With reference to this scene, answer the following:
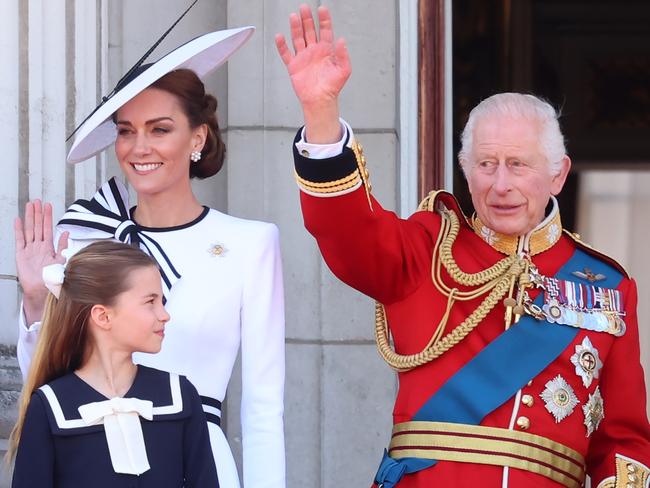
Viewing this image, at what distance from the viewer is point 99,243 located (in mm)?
3623

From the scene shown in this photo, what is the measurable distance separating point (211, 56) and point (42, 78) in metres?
1.14

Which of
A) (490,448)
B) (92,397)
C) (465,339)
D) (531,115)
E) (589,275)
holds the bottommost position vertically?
(490,448)

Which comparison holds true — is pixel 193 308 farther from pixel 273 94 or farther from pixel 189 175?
pixel 273 94

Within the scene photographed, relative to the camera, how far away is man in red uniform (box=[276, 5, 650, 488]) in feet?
12.0

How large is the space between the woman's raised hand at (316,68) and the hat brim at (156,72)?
1.53 feet

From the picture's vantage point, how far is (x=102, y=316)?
11.7 feet

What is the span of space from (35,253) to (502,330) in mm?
1020

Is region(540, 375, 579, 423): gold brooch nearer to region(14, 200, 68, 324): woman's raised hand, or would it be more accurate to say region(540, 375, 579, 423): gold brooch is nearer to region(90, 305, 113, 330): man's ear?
region(90, 305, 113, 330): man's ear

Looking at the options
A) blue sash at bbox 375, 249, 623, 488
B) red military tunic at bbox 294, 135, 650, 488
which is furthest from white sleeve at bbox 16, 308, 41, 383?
blue sash at bbox 375, 249, 623, 488

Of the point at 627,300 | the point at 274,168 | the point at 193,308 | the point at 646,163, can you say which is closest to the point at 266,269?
the point at 193,308

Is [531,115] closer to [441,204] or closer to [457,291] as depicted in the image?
[441,204]

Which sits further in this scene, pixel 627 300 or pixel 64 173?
pixel 64 173

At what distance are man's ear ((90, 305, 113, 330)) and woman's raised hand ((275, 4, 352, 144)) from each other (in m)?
0.55

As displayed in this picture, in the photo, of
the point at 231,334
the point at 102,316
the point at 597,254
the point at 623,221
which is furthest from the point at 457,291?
the point at 623,221
